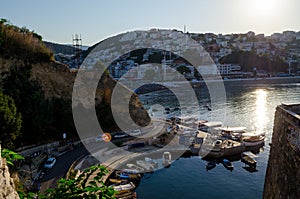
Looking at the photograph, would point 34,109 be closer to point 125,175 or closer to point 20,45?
point 20,45

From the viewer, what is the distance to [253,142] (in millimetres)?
15422

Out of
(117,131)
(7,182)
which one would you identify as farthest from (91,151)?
(7,182)

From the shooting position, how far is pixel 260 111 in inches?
1033

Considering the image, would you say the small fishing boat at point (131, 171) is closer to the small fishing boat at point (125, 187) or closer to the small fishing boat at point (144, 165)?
the small fishing boat at point (144, 165)

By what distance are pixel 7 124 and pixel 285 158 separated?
9320 millimetres

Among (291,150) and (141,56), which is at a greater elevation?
(141,56)

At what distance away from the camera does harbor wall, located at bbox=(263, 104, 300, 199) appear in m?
3.89

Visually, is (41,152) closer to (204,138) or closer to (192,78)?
(204,138)

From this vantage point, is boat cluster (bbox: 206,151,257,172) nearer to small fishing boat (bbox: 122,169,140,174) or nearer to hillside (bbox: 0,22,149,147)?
small fishing boat (bbox: 122,169,140,174)

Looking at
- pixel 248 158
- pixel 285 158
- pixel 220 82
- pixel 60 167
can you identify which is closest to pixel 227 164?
pixel 248 158

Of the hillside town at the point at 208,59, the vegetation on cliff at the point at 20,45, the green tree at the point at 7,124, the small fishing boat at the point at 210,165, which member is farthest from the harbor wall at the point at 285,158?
the hillside town at the point at 208,59

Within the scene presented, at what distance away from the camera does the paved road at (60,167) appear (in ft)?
30.2

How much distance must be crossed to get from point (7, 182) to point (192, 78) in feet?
173

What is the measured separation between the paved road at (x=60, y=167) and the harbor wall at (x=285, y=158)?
22.3 feet
